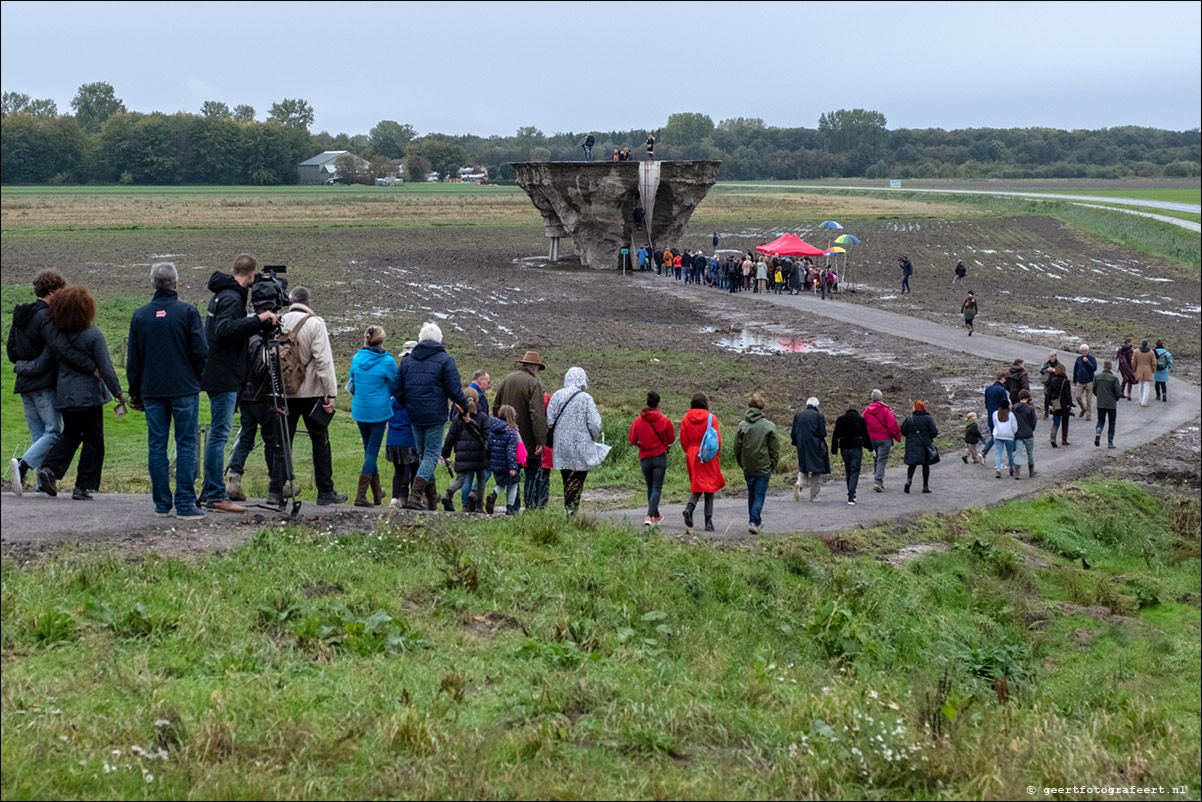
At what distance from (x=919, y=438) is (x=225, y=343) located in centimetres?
1023

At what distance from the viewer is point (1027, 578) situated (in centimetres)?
1343

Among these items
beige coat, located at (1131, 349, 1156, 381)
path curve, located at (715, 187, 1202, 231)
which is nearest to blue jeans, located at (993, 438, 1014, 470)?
beige coat, located at (1131, 349, 1156, 381)

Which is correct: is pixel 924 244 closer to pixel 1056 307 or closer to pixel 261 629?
pixel 1056 307

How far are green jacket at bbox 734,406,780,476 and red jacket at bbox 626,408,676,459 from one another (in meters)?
1.00

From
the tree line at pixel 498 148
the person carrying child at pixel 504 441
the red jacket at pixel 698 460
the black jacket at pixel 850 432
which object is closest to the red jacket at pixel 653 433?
the red jacket at pixel 698 460

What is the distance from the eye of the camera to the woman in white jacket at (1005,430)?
18156mm

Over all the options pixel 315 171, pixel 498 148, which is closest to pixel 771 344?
pixel 315 171

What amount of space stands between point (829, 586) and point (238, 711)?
259 inches

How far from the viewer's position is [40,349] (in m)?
9.82

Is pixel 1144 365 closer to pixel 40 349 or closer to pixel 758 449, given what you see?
pixel 758 449

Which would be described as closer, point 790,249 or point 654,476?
point 654,476

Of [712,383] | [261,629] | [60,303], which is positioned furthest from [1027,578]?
[712,383]

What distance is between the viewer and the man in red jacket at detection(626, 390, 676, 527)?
12.9 meters

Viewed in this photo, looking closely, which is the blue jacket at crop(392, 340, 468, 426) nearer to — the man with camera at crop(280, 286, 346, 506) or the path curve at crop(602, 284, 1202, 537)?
the man with camera at crop(280, 286, 346, 506)
